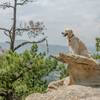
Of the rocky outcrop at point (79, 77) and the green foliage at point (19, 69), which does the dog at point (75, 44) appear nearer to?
the rocky outcrop at point (79, 77)

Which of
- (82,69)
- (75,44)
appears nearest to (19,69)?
(75,44)

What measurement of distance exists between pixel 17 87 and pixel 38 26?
766 cm

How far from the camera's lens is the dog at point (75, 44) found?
46.5 ft

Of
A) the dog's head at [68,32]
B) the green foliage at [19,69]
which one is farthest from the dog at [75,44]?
the green foliage at [19,69]

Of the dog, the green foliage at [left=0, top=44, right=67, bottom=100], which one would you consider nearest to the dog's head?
the dog

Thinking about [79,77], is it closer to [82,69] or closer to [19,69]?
[82,69]

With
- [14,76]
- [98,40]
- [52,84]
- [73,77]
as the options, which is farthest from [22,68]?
[98,40]

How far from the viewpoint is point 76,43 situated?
14.3 meters

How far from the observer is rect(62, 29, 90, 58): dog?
1416 cm

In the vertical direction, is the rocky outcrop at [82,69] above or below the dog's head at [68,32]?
below

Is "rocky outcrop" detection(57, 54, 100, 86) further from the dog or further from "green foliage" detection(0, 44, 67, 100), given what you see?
"green foliage" detection(0, 44, 67, 100)

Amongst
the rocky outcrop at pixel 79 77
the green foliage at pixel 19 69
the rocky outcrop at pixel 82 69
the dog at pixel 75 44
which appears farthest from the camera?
the green foliage at pixel 19 69

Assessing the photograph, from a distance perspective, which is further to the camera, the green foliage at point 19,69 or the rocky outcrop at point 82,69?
the green foliage at point 19,69

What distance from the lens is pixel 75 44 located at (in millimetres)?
14281
